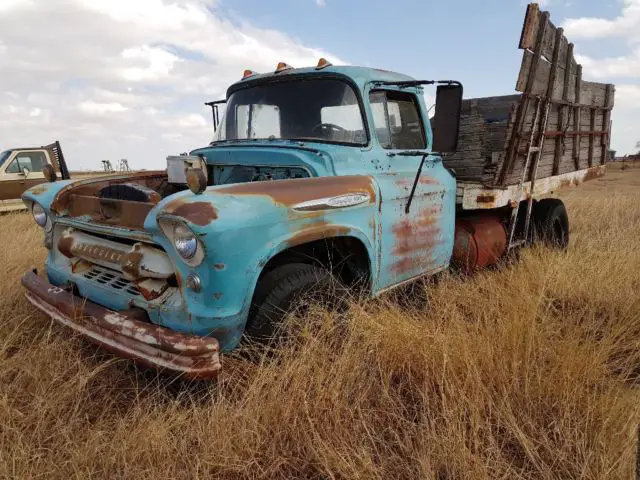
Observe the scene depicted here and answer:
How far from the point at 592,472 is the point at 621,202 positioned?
10680 millimetres

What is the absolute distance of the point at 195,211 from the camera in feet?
7.30

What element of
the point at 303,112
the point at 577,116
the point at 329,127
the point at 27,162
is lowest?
the point at 27,162

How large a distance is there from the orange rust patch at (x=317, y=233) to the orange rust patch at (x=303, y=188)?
17 centimetres

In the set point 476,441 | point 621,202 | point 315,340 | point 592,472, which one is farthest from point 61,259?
point 621,202

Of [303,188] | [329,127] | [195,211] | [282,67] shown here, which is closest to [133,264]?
[195,211]

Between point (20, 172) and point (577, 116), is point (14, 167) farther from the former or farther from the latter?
point (577, 116)

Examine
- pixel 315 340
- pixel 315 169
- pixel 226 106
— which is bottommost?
pixel 315 340

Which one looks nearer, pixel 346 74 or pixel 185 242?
pixel 185 242

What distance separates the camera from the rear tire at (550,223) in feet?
19.2

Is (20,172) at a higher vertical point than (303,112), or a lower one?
lower

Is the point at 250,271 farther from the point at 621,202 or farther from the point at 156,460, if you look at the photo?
the point at 621,202

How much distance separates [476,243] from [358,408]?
2765 millimetres

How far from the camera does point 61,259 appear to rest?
3436 millimetres

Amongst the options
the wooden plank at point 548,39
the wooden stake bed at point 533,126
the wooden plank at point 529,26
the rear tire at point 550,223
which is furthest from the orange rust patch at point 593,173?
the wooden plank at point 529,26
